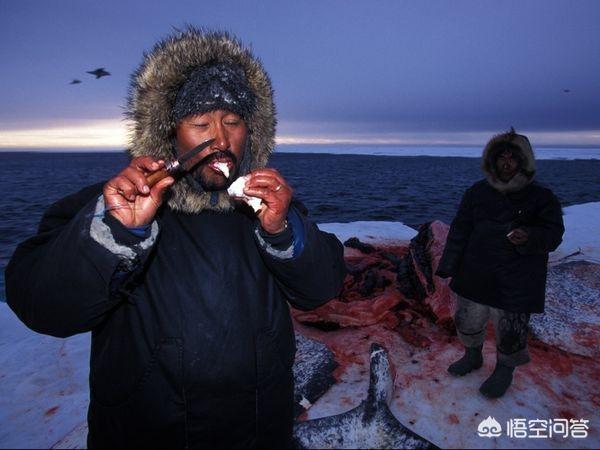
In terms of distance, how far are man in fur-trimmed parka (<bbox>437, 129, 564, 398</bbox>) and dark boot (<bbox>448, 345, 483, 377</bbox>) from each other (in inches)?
11.1

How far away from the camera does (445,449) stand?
322cm

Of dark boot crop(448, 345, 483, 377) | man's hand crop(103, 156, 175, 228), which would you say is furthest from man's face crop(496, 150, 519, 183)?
man's hand crop(103, 156, 175, 228)

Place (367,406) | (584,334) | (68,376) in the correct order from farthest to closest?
(584,334) < (68,376) < (367,406)

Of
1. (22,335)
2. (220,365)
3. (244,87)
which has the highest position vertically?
(244,87)

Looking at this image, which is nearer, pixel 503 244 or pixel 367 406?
pixel 367 406

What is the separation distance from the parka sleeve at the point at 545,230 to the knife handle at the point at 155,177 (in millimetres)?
3465

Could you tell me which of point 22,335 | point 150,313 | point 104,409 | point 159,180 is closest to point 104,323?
point 150,313

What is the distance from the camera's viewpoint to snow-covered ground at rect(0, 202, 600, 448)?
342 centimetres

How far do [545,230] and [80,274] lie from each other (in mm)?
3929

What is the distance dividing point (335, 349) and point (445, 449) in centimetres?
196

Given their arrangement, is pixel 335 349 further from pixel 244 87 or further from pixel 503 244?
pixel 244 87

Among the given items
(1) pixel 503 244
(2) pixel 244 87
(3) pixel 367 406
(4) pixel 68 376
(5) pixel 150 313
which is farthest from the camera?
(4) pixel 68 376

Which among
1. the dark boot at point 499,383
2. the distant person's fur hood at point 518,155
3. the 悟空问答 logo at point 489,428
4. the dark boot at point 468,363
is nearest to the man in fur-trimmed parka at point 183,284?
the 悟空问答 logo at point 489,428

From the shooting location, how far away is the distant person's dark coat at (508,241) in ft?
11.6
